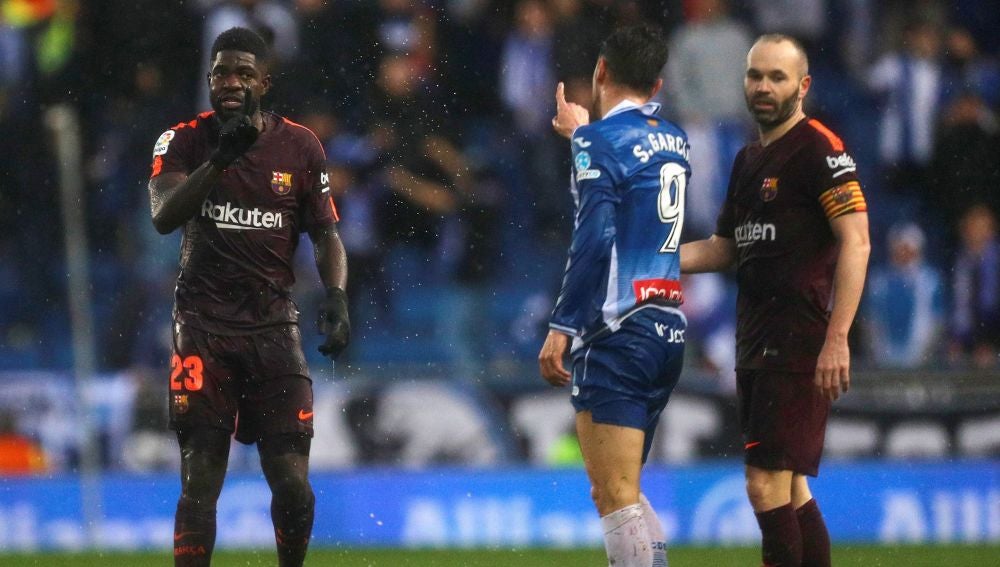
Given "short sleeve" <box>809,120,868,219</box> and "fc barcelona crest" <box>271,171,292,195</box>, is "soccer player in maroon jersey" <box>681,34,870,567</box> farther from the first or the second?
"fc barcelona crest" <box>271,171,292,195</box>

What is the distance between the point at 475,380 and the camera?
434 inches

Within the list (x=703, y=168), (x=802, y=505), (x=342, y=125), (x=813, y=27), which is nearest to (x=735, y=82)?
(x=703, y=168)

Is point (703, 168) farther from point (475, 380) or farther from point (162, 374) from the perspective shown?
point (162, 374)

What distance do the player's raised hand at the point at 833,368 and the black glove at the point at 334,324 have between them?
1790mm

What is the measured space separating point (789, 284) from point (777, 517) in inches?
35.4

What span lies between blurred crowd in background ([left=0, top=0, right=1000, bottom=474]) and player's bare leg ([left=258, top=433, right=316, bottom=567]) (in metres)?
4.69

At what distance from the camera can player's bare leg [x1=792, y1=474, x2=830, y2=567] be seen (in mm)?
6398

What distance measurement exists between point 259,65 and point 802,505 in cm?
275

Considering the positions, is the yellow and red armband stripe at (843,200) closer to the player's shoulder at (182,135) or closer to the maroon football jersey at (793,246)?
the maroon football jersey at (793,246)

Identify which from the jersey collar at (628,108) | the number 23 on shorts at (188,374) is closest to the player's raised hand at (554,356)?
the jersey collar at (628,108)

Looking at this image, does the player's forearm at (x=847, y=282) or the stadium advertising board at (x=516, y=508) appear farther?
the stadium advertising board at (x=516, y=508)

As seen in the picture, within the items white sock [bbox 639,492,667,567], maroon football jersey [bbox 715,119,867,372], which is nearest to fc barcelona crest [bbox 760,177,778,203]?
maroon football jersey [bbox 715,119,867,372]

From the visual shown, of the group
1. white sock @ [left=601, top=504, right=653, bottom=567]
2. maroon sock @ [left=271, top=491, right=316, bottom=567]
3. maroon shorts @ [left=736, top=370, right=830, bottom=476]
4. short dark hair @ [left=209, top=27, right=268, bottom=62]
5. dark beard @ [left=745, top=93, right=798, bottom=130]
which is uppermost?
short dark hair @ [left=209, top=27, right=268, bottom=62]

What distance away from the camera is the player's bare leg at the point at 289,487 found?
245 inches
